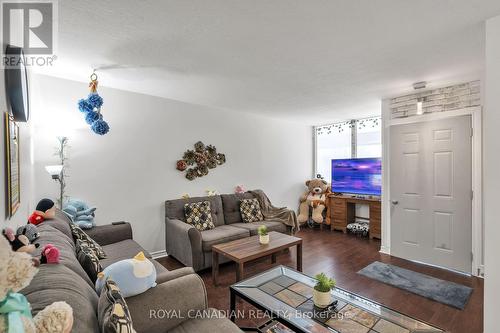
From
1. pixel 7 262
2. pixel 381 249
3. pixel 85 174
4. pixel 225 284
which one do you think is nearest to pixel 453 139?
pixel 381 249

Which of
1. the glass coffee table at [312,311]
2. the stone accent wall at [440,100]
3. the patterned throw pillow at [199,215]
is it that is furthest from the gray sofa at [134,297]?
the stone accent wall at [440,100]

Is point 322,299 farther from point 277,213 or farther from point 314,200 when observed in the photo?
point 314,200

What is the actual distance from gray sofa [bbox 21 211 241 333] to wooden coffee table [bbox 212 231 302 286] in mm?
894

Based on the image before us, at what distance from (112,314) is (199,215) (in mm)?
2631

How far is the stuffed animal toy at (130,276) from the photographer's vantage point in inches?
52.0

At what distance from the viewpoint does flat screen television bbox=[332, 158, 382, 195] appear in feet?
15.0

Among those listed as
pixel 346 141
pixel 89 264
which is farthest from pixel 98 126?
pixel 346 141

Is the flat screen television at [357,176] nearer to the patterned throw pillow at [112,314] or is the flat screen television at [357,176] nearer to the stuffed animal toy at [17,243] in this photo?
the patterned throw pillow at [112,314]

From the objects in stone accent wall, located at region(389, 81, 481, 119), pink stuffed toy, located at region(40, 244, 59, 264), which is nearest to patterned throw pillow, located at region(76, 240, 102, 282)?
pink stuffed toy, located at region(40, 244, 59, 264)

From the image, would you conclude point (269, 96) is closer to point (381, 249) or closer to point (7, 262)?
point (381, 249)

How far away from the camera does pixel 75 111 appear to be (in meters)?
2.98

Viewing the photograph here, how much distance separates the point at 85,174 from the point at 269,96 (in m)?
2.71

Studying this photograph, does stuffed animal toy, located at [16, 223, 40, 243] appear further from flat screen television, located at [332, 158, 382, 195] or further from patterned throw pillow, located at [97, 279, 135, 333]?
flat screen television, located at [332, 158, 382, 195]

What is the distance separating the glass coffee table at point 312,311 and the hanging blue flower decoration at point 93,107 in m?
2.34
